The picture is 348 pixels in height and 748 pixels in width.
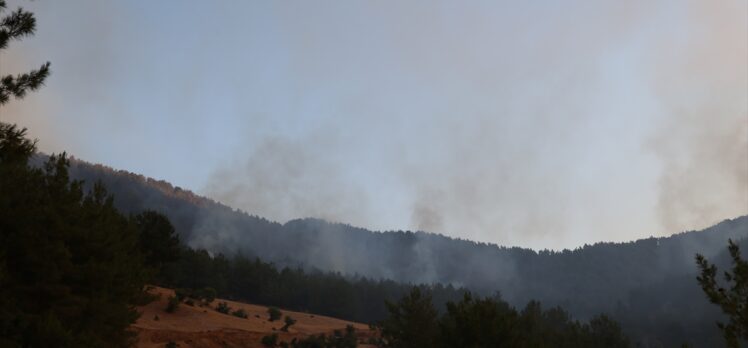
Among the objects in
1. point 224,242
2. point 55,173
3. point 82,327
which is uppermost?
point 224,242

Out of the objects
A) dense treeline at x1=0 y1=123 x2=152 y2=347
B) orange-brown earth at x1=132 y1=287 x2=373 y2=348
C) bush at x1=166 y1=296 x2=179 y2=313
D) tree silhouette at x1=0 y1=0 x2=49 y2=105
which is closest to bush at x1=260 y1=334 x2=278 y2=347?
orange-brown earth at x1=132 y1=287 x2=373 y2=348

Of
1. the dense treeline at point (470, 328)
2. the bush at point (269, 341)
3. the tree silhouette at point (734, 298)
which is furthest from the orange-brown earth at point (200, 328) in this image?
the tree silhouette at point (734, 298)

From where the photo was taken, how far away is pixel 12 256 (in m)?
18.0

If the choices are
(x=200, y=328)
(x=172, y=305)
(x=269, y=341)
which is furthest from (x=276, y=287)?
(x=200, y=328)

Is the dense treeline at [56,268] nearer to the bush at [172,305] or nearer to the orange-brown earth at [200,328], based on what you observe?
the orange-brown earth at [200,328]

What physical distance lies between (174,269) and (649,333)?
362 ft

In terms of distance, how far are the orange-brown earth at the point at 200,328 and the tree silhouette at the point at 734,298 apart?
25406 mm

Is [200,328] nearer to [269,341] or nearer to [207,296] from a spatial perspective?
[269,341]

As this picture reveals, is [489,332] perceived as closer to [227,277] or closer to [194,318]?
[194,318]

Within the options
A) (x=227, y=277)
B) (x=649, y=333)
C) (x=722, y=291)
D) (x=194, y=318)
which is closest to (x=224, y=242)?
(x=227, y=277)

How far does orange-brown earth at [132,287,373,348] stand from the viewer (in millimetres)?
33281

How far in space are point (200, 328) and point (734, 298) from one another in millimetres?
34703

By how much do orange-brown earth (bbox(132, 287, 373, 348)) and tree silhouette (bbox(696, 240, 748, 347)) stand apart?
2541 cm

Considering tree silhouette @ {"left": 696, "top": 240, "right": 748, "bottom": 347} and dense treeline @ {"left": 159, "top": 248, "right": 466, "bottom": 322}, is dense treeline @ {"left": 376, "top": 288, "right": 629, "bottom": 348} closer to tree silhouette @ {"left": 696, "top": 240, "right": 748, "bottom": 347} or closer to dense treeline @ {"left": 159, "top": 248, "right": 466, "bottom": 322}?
tree silhouette @ {"left": 696, "top": 240, "right": 748, "bottom": 347}
